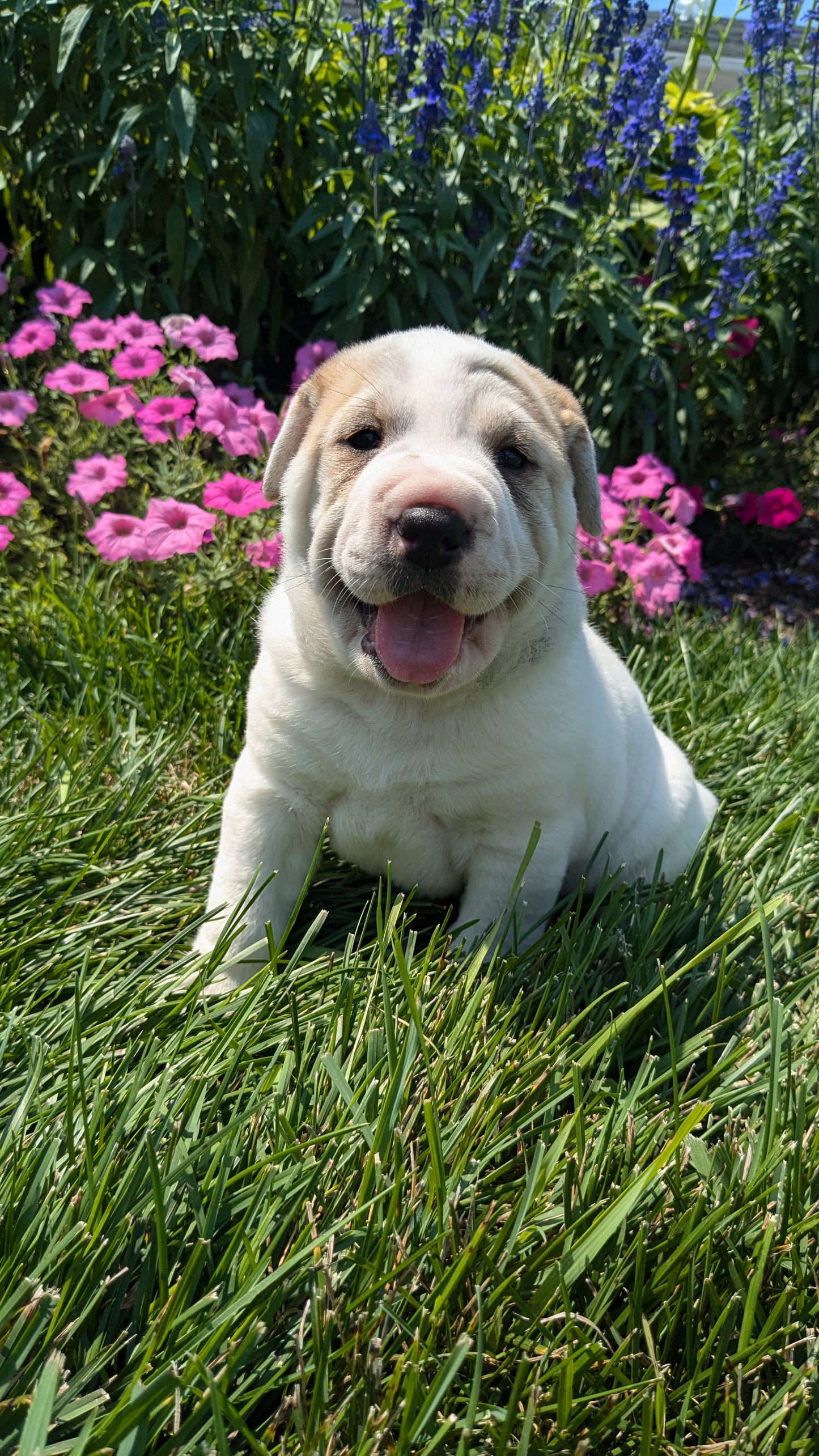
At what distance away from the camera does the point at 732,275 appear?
472 cm

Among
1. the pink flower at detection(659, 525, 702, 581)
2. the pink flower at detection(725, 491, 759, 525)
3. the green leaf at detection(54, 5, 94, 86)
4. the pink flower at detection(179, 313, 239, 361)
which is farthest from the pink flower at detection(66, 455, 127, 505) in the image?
the pink flower at detection(725, 491, 759, 525)

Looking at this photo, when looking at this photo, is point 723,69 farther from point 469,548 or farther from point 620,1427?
point 620,1427

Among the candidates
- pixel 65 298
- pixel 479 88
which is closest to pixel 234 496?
pixel 65 298

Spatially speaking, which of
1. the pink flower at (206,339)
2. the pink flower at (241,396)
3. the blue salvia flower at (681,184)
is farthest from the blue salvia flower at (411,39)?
the pink flower at (241,396)

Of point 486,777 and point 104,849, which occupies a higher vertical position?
point 486,777

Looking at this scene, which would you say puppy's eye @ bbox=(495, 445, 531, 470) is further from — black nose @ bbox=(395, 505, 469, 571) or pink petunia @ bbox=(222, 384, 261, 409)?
pink petunia @ bbox=(222, 384, 261, 409)

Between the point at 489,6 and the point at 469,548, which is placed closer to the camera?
the point at 469,548

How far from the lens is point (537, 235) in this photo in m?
4.75

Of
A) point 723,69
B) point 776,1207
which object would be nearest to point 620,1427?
point 776,1207

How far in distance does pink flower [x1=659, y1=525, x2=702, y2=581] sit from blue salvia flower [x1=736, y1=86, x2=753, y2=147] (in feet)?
6.75

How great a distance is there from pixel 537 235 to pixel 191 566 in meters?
2.31

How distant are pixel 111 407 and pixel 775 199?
3215 millimetres

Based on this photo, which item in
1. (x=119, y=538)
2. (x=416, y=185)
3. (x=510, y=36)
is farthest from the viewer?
(x=510, y=36)

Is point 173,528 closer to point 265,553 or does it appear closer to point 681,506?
point 265,553
